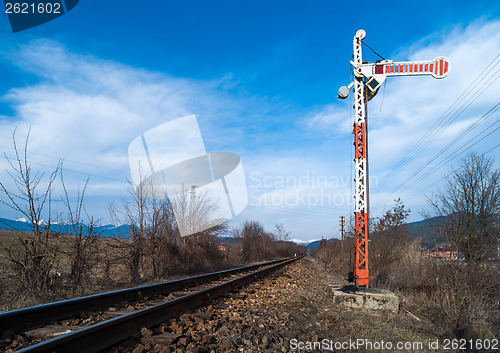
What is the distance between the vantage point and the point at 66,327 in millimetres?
4664

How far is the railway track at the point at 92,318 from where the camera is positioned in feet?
12.1

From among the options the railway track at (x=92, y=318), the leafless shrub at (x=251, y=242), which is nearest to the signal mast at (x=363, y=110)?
the railway track at (x=92, y=318)

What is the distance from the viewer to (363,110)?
928cm

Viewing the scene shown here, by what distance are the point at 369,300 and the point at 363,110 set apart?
5.31 m

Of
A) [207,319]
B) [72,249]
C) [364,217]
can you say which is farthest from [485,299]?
[72,249]

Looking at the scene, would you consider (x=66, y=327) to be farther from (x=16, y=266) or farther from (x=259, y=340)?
(x=16, y=266)

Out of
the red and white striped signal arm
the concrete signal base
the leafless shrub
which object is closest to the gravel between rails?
the concrete signal base

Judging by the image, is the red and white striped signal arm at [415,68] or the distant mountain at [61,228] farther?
the red and white striped signal arm at [415,68]

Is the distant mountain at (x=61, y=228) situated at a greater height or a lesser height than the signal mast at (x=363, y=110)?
lesser

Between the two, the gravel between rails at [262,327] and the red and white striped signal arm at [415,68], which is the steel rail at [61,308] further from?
the red and white striped signal arm at [415,68]

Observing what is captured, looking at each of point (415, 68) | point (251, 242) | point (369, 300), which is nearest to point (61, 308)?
point (369, 300)

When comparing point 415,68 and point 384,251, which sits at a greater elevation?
point 415,68

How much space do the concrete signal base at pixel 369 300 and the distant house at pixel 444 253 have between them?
1.59 metres

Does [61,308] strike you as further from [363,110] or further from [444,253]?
[363,110]
